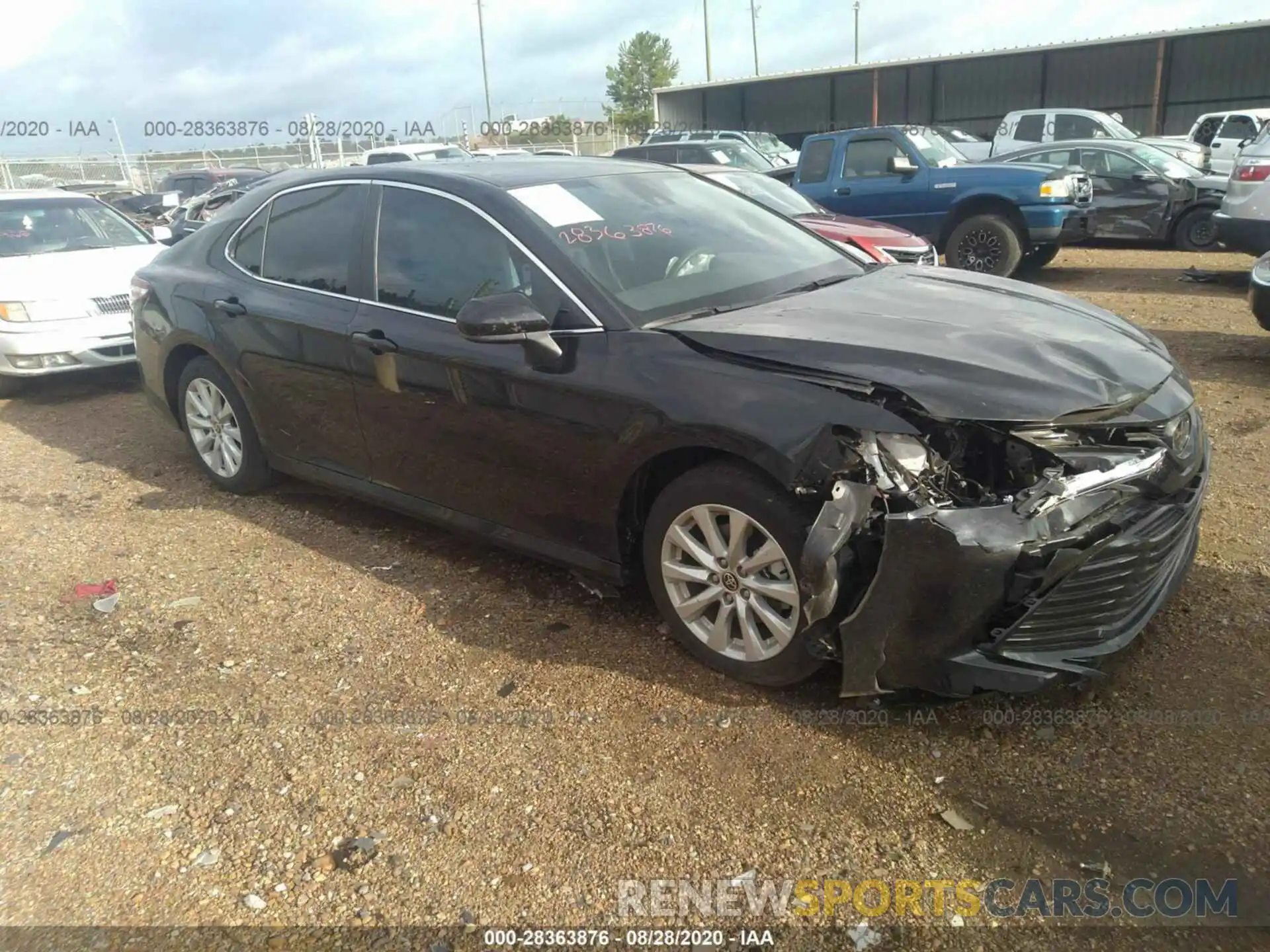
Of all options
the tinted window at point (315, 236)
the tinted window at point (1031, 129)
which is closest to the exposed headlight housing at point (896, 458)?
the tinted window at point (315, 236)

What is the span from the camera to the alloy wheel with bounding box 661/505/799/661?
2969mm

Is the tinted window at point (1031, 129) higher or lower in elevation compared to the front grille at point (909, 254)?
higher

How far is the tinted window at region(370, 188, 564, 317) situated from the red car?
13.9ft

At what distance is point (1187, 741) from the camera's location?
2.77 metres

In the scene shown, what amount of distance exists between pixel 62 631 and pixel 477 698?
193cm

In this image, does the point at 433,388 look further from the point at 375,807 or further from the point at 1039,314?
the point at 1039,314

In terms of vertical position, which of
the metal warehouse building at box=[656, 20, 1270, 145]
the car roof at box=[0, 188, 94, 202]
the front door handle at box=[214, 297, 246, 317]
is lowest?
the front door handle at box=[214, 297, 246, 317]

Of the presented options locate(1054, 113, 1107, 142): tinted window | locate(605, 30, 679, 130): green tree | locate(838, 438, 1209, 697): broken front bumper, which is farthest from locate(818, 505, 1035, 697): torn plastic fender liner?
locate(605, 30, 679, 130): green tree

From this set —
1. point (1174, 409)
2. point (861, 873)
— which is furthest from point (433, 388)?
point (1174, 409)

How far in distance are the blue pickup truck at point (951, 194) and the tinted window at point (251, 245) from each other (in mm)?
7807

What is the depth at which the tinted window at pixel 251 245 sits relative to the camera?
471cm

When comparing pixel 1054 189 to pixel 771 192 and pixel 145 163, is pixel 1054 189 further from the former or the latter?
pixel 145 163

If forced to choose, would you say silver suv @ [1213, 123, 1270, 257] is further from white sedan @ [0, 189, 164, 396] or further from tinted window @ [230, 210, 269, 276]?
white sedan @ [0, 189, 164, 396]

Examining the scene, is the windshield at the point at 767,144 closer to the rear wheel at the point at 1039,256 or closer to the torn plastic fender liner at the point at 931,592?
the rear wheel at the point at 1039,256
